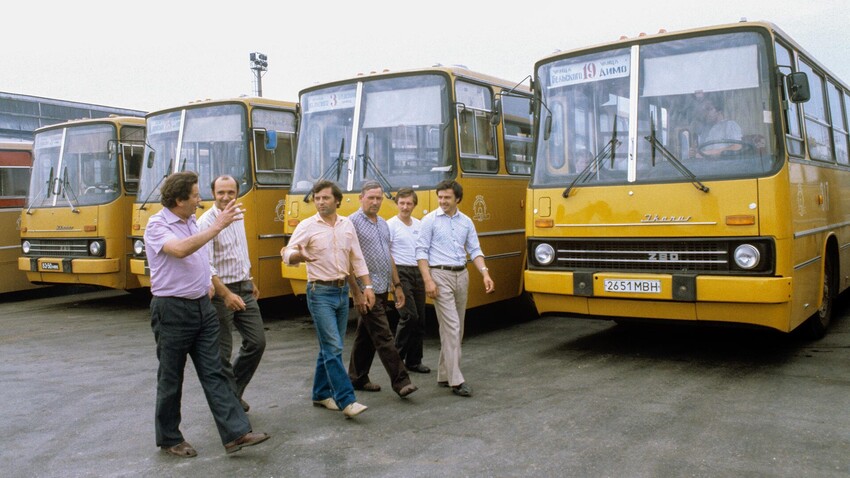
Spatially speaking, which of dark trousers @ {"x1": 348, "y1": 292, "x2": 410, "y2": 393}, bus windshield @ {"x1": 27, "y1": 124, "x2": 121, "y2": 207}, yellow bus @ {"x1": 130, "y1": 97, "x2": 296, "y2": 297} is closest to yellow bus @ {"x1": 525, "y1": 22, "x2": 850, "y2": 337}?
dark trousers @ {"x1": 348, "y1": 292, "x2": 410, "y2": 393}

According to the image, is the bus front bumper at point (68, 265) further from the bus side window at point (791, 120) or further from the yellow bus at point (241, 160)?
the bus side window at point (791, 120)

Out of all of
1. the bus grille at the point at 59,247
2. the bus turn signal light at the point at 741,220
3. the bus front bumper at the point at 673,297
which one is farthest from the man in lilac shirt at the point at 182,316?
the bus grille at the point at 59,247

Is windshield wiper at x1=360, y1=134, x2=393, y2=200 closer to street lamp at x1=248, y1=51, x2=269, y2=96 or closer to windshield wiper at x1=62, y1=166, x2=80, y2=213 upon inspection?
windshield wiper at x1=62, y1=166, x2=80, y2=213

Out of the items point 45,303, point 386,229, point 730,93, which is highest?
point 730,93

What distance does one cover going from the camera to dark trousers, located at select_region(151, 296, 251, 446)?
17.3 ft

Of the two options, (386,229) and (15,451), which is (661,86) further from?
(15,451)

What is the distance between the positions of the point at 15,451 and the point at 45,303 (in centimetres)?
1003

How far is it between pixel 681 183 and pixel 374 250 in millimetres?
2807

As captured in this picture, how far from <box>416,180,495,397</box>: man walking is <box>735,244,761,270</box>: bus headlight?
83.6 inches

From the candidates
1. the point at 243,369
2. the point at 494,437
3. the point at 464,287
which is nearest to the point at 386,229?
the point at 464,287

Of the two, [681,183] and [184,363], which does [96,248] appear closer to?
[184,363]

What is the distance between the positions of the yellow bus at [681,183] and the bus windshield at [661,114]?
0.03 ft

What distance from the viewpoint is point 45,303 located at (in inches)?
584

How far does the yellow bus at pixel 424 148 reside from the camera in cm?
932
